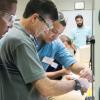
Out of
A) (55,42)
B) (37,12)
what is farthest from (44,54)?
(37,12)

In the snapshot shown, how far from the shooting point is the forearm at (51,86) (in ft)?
4.46

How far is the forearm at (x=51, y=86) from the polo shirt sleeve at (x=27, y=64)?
35mm

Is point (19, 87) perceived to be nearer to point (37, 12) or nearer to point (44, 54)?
point (37, 12)

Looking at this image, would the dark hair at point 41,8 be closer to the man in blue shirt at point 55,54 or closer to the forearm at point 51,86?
the forearm at point 51,86

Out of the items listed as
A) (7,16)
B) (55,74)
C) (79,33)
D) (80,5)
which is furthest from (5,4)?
(80,5)

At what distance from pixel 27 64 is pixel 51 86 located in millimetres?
167

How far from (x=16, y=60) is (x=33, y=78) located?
12 cm

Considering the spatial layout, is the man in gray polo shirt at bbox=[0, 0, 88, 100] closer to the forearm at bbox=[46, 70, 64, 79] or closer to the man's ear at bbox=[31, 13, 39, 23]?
the man's ear at bbox=[31, 13, 39, 23]

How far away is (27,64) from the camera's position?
1.34 m

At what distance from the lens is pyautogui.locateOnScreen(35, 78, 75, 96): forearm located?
1.36 meters

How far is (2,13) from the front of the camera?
140 centimetres

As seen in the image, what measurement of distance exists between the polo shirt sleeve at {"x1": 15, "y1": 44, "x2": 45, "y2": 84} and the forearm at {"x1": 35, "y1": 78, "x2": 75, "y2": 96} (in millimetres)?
35

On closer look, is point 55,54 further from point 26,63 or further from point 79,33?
point 79,33

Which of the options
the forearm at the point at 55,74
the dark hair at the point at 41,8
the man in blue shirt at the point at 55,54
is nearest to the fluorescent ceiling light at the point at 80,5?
the forearm at the point at 55,74
